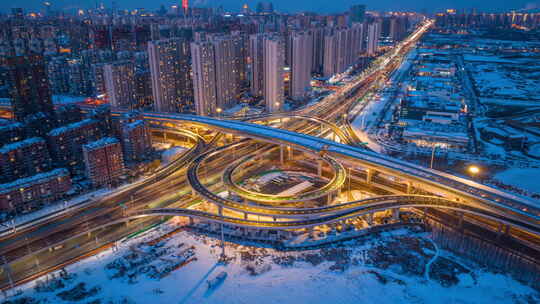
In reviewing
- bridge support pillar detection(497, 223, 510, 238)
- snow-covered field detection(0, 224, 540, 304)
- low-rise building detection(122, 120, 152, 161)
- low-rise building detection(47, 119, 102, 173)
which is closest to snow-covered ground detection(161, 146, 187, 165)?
low-rise building detection(122, 120, 152, 161)

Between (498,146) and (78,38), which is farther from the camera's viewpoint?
(78,38)

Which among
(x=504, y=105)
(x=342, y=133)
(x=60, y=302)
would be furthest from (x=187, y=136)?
(x=504, y=105)

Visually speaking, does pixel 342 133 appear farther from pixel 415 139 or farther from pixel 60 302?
pixel 60 302

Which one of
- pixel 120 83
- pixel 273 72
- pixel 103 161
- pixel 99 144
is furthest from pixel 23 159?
pixel 273 72

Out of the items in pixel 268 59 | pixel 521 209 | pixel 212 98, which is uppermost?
pixel 268 59

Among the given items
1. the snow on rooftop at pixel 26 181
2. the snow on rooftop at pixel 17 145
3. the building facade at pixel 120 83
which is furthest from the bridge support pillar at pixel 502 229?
the building facade at pixel 120 83

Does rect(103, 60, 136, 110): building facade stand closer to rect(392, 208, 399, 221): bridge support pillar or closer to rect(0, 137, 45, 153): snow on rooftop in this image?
rect(0, 137, 45, 153): snow on rooftop

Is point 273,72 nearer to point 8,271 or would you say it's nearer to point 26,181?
point 26,181
